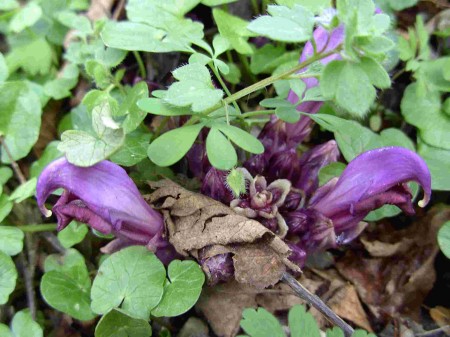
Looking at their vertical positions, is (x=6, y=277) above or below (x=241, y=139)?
below

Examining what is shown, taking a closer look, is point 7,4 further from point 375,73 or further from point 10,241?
point 375,73

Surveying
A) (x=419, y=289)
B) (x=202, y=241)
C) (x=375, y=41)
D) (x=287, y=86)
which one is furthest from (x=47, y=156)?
(x=419, y=289)

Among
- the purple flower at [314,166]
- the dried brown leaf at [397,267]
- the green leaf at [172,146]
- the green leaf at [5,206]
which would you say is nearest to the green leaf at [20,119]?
the green leaf at [5,206]

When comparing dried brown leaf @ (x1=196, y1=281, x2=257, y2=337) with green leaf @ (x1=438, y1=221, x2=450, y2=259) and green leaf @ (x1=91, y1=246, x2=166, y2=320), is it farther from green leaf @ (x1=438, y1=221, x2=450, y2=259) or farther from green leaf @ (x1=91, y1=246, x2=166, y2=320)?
green leaf @ (x1=438, y1=221, x2=450, y2=259)

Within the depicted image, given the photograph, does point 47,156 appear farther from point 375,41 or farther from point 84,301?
point 375,41

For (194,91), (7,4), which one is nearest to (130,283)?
(194,91)

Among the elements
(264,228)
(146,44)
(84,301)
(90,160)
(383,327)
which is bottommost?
(383,327)

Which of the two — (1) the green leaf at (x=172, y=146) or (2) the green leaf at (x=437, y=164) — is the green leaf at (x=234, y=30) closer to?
(1) the green leaf at (x=172, y=146)
